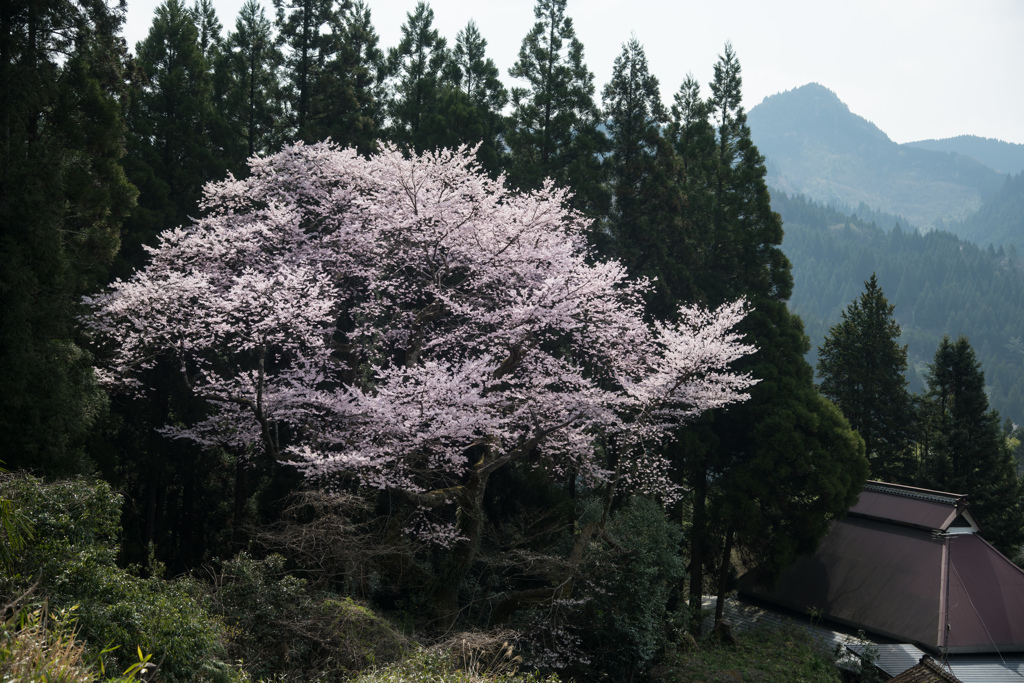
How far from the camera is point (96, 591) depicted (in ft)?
16.3

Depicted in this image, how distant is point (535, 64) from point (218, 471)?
1283 cm

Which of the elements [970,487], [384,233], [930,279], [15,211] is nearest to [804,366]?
[970,487]

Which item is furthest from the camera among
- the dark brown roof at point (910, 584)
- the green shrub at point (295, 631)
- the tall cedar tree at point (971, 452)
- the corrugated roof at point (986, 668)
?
the tall cedar tree at point (971, 452)

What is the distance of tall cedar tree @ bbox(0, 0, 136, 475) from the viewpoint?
774 centimetres

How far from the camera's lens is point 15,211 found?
787 cm

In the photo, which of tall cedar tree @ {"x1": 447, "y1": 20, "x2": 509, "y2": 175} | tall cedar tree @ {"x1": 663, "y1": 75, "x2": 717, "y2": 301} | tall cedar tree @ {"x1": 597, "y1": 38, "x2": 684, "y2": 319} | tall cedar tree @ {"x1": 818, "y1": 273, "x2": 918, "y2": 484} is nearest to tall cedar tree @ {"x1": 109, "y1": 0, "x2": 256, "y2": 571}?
tall cedar tree @ {"x1": 447, "y1": 20, "x2": 509, "y2": 175}

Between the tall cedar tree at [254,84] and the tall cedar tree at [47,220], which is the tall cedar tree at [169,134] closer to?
the tall cedar tree at [254,84]

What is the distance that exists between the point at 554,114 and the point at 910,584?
1325 centimetres

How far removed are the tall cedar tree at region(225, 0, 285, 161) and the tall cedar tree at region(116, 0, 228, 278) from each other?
135cm

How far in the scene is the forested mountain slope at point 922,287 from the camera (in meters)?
94.7

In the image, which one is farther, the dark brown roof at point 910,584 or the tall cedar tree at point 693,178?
the tall cedar tree at point 693,178

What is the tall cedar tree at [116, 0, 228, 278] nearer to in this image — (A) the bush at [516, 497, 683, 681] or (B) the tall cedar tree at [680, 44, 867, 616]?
(A) the bush at [516, 497, 683, 681]

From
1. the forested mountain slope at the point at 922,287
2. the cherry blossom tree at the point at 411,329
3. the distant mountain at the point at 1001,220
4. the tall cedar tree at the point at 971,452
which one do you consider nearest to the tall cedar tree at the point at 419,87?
the cherry blossom tree at the point at 411,329

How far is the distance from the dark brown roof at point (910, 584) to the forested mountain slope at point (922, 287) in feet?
264
